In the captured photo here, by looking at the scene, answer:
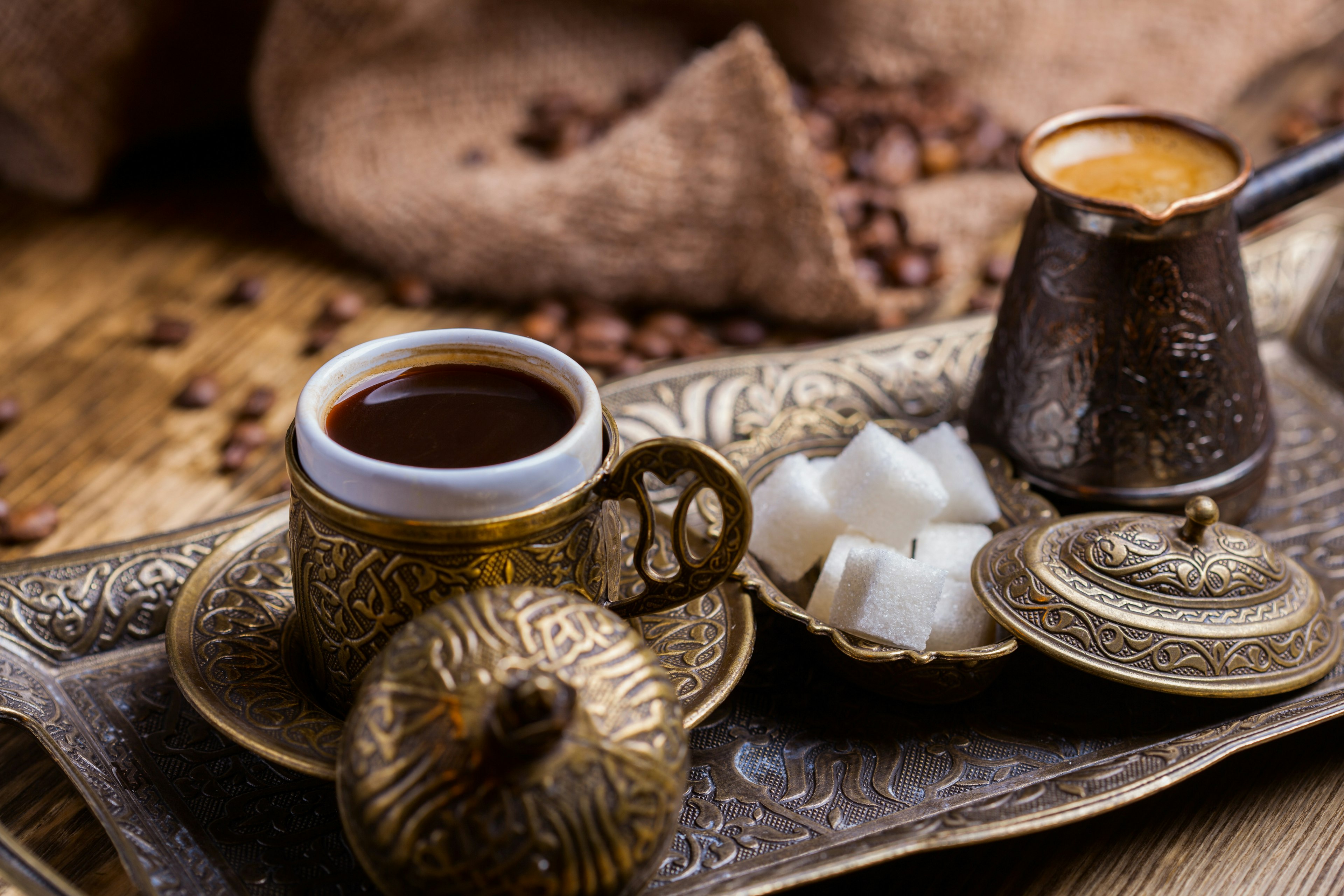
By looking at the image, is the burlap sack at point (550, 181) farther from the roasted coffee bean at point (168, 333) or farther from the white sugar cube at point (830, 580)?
the white sugar cube at point (830, 580)

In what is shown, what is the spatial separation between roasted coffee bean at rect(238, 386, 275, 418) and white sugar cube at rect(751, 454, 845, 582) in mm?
843

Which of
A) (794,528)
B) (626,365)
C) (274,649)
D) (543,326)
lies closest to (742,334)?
(626,365)

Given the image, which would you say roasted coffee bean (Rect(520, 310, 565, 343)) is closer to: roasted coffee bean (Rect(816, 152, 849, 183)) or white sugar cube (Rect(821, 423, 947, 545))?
roasted coffee bean (Rect(816, 152, 849, 183))

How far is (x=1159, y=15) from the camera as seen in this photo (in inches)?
91.5

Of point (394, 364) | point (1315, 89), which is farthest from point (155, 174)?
point (1315, 89)

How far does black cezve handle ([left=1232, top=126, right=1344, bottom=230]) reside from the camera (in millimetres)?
1281

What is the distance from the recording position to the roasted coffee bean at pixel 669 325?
1.84 metres

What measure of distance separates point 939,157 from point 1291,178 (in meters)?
0.80

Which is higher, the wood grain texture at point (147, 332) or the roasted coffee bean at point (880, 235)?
the roasted coffee bean at point (880, 235)

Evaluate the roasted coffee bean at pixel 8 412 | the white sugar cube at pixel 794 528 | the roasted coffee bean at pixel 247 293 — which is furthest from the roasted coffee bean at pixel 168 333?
the white sugar cube at pixel 794 528

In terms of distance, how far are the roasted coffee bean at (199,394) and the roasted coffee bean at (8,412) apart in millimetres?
199

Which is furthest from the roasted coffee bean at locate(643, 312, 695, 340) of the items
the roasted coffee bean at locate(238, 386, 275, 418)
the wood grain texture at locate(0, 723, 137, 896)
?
the wood grain texture at locate(0, 723, 137, 896)

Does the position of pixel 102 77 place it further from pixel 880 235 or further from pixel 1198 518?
pixel 1198 518

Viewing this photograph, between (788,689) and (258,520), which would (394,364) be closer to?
(258,520)
